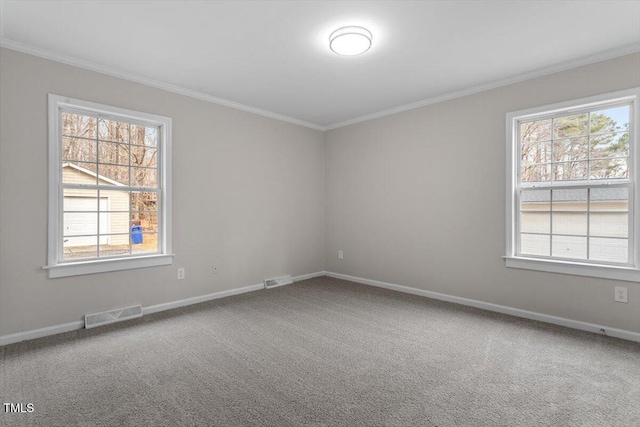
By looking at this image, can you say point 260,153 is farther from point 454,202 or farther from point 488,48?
point 488,48

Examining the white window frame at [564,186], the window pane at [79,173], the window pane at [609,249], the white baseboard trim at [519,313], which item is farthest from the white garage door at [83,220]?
the window pane at [609,249]

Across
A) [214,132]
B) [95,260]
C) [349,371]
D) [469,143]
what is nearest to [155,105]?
[214,132]

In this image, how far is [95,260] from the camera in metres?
3.19

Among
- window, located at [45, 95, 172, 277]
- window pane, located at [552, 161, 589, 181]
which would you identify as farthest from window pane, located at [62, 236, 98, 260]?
window pane, located at [552, 161, 589, 181]

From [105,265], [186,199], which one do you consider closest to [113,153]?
[186,199]

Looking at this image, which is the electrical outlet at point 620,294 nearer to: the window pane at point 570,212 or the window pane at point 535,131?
the window pane at point 570,212

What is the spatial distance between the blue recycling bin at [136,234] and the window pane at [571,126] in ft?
14.8

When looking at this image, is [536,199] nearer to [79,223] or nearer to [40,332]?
[79,223]

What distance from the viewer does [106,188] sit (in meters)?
3.31

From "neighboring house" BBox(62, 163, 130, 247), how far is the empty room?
2 centimetres

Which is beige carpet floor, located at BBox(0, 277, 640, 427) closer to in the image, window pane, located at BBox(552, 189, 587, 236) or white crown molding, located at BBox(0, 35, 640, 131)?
window pane, located at BBox(552, 189, 587, 236)

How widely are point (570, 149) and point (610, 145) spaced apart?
0.97 ft

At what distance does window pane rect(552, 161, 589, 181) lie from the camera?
3.14m

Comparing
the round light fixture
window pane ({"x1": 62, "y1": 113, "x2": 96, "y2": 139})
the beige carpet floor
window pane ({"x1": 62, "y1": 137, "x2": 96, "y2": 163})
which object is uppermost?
the round light fixture
